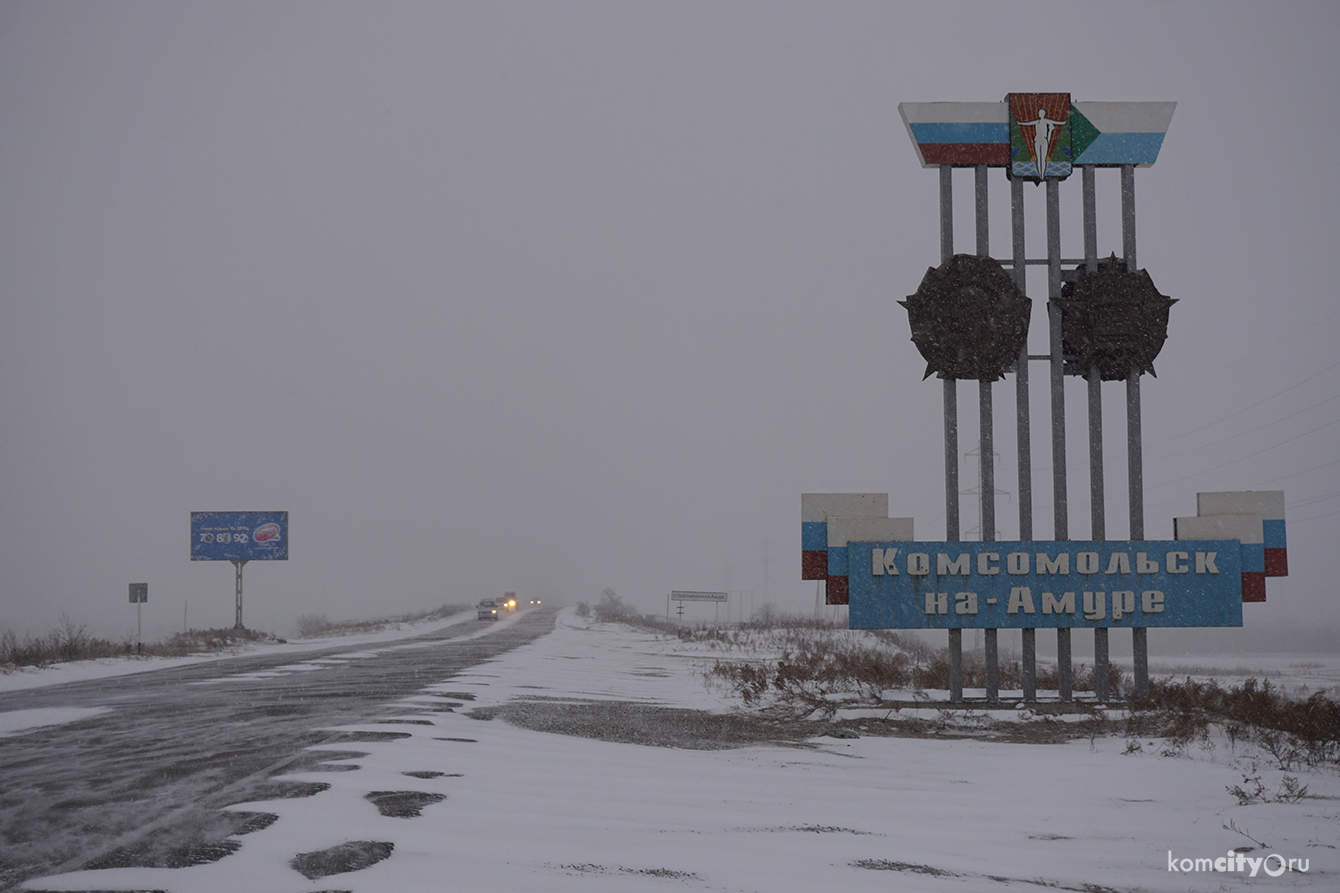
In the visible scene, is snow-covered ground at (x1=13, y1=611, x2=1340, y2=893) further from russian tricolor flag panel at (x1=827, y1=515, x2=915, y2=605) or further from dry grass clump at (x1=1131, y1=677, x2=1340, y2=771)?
russian tricolor flag panel at (x1=827, y1=515, x2=915, y2=605)

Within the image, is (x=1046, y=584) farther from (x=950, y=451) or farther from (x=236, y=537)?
(x=236, y=537)

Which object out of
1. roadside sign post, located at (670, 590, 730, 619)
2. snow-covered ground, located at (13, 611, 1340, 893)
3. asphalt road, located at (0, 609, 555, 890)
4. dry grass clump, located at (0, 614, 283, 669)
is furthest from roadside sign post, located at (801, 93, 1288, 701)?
roadside sign post, located at (670, 590, 730, 619)

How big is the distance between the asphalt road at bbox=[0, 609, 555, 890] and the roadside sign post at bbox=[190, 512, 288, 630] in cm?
3288

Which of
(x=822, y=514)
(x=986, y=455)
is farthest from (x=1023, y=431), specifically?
(x=822, y=514)

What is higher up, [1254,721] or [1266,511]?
[1266,511]

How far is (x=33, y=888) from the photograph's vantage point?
484 centimetres

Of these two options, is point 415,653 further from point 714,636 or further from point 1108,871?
point 1108,871

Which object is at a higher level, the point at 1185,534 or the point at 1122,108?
the point at 1122,108

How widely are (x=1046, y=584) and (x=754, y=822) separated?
9.37 m

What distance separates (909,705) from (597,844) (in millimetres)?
9067

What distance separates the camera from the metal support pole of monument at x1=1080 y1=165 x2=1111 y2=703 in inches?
582

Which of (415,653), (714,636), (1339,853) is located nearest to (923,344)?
(1339,853)

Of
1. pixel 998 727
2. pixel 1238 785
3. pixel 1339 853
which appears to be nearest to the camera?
pixel 1339 853

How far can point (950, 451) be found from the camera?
1470 cm
